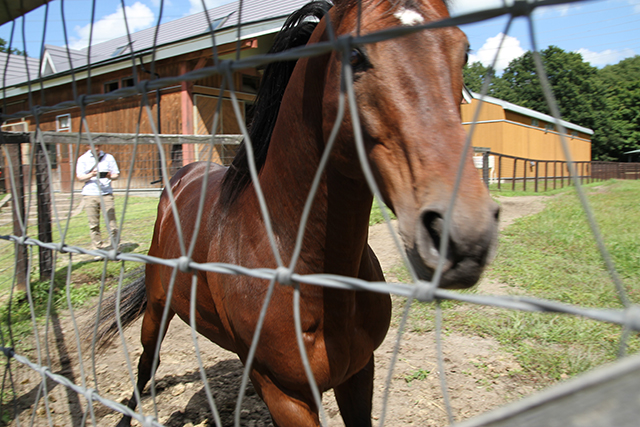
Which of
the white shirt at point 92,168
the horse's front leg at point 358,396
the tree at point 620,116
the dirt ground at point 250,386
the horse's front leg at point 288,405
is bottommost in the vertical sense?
the dirt ground at point 250,386

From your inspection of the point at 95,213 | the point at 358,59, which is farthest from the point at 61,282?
the point at 358,59

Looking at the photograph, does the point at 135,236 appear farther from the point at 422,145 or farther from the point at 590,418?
the point at 590,418

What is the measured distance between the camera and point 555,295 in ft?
11.3

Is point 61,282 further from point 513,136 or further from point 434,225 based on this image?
point 513,136

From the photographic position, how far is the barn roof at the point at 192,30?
7.41 m

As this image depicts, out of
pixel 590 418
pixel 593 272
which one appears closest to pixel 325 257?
pixel 590 418

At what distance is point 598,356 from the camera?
245 cm

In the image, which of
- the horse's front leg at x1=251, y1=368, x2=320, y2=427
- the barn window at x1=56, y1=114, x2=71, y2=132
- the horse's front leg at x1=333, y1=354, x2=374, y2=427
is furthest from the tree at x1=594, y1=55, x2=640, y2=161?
the barn window at x1=56, y1=114, x2=71, y2=132

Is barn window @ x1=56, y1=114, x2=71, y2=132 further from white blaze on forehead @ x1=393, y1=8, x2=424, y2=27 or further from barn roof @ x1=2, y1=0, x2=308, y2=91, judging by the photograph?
white blaze on forehead @ x1=393, y1=8, x2=424, y2=27

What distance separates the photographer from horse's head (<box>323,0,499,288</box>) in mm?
697

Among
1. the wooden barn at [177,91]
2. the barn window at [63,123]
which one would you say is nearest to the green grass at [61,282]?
the wooden barn at [177,91]

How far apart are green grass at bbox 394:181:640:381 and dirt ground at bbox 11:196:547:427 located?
16cm

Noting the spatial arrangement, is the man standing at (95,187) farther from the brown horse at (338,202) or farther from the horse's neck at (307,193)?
the horse's neck at (307,193)

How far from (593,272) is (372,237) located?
9.03ft
